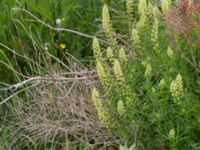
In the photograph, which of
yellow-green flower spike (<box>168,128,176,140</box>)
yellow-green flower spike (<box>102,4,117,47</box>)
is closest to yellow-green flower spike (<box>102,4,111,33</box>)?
yellow-green flower spike (<box>102,4,117,47</box>)

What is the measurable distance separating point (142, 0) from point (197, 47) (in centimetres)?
43

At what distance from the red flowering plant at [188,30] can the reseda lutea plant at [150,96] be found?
0.05 m

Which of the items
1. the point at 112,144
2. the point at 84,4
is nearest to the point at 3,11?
the point at 84,4

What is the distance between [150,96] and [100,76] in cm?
32

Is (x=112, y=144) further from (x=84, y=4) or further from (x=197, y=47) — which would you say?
(x=84, y=4)

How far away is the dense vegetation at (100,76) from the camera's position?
10.1 feet

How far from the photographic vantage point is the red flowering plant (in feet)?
10.1

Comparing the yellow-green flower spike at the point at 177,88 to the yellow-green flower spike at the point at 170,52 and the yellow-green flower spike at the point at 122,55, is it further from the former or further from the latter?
the yellow-green flower spike at the point at 122,55

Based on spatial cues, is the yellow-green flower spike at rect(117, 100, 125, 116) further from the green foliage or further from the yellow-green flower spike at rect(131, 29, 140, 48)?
the green foliage

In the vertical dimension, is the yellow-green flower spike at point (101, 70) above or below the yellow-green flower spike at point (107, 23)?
below

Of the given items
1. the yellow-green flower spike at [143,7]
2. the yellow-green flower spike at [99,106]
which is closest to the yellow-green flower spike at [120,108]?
the yellow-green flower spike at [99,106]

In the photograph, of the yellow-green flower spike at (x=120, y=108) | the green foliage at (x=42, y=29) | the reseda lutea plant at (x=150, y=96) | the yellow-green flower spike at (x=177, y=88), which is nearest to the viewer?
the yellow-green flower spike at (x=177, y=88)

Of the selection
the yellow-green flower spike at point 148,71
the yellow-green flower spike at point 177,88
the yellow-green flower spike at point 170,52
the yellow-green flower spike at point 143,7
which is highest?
the yellow-green flower spike at point 143,7

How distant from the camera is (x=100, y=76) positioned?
3.29 meters
